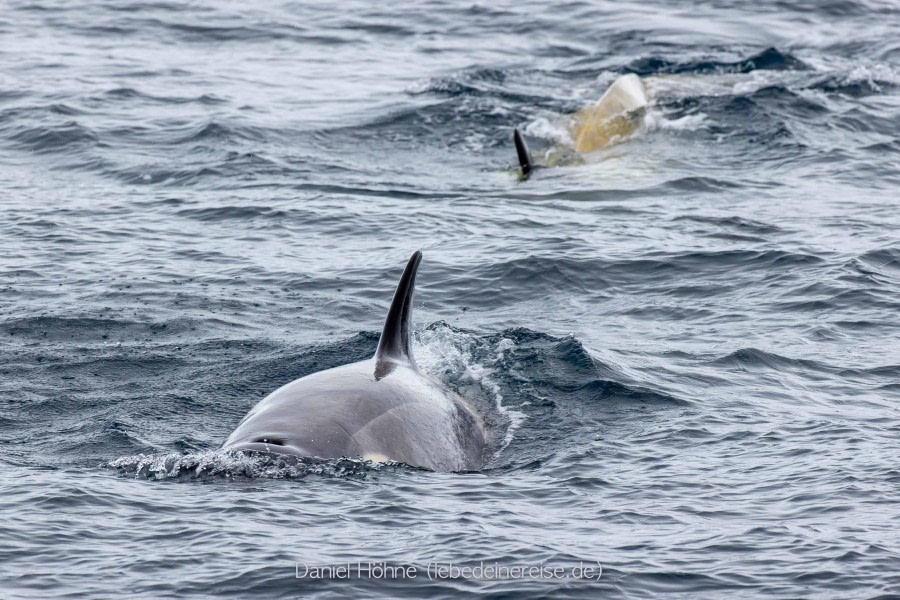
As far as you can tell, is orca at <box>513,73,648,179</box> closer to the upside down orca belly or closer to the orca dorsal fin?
the upside down orca belly

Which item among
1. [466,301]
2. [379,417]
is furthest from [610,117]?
[379,417]

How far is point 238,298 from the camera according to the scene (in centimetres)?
1645

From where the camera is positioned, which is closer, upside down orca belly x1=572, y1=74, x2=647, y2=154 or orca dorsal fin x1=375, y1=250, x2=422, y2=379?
orca dorsal fin x1=375, y1=250, x2=422, y2=379

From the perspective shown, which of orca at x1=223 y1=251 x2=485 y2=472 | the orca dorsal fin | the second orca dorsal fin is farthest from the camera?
the second orca dorsal fin

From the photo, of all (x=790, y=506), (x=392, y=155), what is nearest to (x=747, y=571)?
(x=790, y=506)

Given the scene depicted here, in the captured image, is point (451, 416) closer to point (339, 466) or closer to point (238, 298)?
point (339, 466)

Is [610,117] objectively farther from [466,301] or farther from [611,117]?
[466,301]

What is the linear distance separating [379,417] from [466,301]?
632 centimetres

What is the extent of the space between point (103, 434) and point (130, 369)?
2200 mm

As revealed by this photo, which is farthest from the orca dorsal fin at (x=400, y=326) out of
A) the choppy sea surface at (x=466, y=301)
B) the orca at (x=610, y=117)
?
the orca at (x=610, y=117)

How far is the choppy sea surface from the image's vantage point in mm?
9188

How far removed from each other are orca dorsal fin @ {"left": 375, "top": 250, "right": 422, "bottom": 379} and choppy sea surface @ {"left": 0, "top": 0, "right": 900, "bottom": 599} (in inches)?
53.5

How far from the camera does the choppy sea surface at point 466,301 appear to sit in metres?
9.19

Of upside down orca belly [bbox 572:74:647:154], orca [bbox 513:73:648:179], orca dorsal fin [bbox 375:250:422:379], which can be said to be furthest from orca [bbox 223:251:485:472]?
upside down orca belly [bbox 572:74:647:154]
